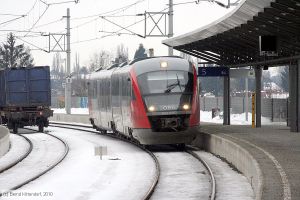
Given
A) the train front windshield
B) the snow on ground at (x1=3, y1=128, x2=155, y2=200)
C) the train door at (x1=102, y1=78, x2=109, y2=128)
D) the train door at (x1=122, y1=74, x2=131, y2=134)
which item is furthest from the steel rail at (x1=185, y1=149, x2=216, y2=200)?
the train door at (x1=102, y1=78, x2=109, y2=128)

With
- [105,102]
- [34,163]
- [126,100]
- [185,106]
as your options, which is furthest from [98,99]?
[34,163]

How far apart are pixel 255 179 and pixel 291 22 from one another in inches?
281

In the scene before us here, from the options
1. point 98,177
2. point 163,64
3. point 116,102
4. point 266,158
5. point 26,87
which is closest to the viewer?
point 266,158

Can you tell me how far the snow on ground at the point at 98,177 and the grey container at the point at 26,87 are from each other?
12144 mm

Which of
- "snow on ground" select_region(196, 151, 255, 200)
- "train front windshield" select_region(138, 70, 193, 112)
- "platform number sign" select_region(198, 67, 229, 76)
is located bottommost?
"snow on ground" select_region(196, 151, 255, 200)

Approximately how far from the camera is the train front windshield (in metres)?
22.9

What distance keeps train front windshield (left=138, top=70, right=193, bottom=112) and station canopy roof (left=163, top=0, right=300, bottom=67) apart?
77.6 inches

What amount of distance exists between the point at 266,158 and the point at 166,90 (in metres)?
7.31

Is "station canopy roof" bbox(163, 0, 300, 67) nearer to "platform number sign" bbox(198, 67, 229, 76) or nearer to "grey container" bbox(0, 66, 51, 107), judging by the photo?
"platform number sign" bbox(198, 67, 229, 76)

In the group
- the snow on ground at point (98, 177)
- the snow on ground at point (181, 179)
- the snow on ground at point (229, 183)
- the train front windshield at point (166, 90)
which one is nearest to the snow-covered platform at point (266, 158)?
the snow on ground at point (229, 183)

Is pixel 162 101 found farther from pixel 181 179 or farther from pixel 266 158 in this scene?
pixel 266 158

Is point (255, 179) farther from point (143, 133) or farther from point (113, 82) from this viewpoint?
point (113, 82)

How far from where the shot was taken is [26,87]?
36.9 meters

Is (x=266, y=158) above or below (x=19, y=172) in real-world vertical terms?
above
